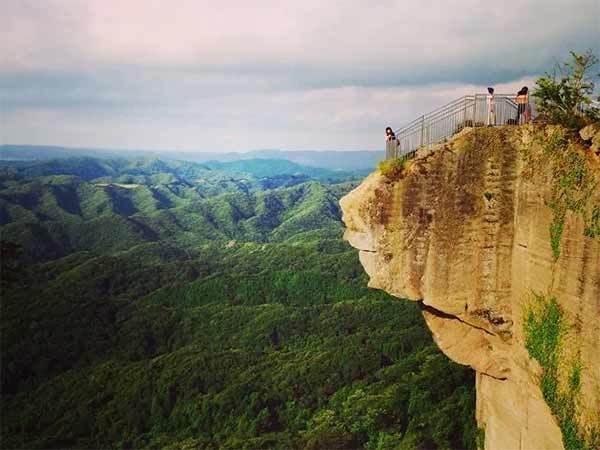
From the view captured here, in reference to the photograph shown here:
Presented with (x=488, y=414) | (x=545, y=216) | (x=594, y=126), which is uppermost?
(x=594, y=126)

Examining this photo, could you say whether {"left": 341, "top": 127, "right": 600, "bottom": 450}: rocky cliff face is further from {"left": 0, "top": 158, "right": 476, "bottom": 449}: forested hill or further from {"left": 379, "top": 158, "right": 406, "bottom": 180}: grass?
{"left": 0, "top": 158, "right": 476, "bottom": 449}: forested hill

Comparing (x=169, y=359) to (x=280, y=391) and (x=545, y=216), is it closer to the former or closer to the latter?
(x=280, y=391)

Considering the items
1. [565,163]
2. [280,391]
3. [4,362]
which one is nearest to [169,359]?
[280,391]

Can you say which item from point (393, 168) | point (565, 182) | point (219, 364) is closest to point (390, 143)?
point (393, 168)

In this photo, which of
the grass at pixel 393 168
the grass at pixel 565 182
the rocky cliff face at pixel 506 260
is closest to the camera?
the grass at pixel 565 182

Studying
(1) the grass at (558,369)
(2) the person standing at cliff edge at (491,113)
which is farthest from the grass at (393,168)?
(1) the grass at (558,369)

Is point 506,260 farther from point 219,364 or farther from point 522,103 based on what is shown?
point 219,364

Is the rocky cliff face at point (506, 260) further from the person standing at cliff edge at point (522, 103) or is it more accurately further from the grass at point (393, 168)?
the person standing at cliff edge at point (522, 103)
